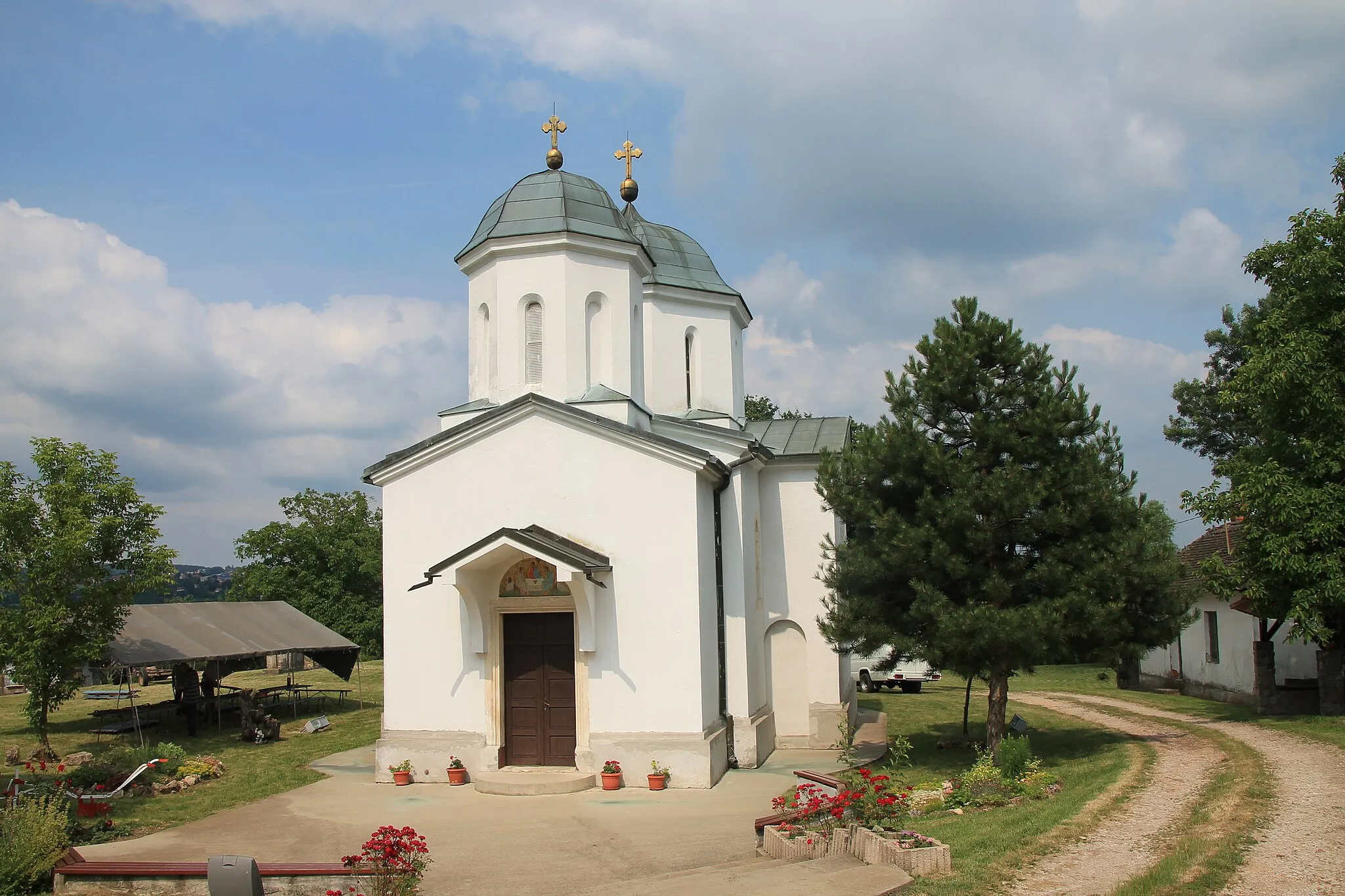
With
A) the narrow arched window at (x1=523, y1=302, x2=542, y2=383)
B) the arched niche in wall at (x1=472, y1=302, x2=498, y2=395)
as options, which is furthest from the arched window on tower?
the arched niche in wall at (x1=472, y1=302, x2=498, y2=395)

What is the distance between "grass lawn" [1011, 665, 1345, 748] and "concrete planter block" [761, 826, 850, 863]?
8.53 metres

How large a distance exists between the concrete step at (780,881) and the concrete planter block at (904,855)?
0.09m

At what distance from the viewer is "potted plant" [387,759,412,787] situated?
47.3ft

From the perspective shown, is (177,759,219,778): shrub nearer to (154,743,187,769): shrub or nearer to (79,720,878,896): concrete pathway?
(154,743,187,769): shrub

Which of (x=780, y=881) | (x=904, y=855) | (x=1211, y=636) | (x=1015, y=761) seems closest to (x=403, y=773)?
(x=780, y=881)

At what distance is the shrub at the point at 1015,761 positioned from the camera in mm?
11766

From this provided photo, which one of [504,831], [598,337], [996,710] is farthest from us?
[598,337]

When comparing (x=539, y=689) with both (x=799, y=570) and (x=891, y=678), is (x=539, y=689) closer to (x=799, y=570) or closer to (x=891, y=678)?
(x=799, y=570)

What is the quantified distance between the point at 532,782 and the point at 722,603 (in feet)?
13.6

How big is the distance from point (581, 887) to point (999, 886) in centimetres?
368

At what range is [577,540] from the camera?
47.9 feet

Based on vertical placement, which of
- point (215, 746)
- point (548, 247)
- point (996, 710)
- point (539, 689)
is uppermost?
point (548, 247)

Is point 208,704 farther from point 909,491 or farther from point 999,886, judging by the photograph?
point 999,886

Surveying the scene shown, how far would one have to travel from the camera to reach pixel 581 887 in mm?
8945
